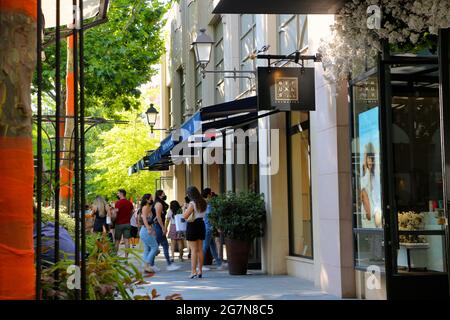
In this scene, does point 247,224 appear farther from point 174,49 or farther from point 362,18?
point 174,49

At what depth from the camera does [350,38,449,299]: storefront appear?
908 centimetres

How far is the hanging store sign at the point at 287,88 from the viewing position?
11836 mm

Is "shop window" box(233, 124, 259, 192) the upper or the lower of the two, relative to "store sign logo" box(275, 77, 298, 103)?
lower

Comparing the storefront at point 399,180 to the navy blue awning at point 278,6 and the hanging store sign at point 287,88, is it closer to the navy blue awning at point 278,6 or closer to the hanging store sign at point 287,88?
the navy blue awning at point 278,6

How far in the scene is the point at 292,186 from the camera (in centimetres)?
1497

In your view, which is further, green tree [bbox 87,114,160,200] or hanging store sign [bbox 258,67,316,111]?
green tree [bbox 87,114,160,200]

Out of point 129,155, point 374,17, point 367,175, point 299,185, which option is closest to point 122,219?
point 299,185

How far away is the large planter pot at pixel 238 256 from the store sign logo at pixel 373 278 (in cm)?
517

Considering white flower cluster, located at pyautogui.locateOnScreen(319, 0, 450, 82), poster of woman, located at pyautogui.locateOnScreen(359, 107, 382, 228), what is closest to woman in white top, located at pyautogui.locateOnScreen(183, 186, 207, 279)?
poster of woman, located at pyautogui.locateOnScreen(359, 107, 382, 228)

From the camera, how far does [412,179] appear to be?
1030 cm

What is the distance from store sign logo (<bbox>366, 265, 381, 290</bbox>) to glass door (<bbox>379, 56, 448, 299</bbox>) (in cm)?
34

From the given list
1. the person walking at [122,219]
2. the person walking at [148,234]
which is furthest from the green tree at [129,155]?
the person walking at [148,234]

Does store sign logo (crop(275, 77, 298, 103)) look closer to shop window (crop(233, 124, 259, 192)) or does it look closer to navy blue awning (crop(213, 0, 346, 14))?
navy blue awning (crop(213, 0, 346, 14))
